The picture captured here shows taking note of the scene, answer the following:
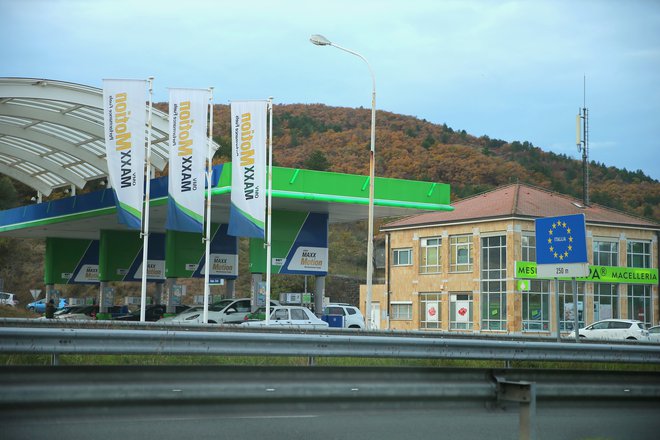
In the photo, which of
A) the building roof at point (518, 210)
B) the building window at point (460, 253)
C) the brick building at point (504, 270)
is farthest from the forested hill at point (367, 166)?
the building window at point (460, 253)

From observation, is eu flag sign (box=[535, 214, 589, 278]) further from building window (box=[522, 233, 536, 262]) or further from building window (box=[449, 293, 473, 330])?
building window (box=[449, 293, 473, 330])

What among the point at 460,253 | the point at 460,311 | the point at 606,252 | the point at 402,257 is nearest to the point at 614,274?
the point at 606,252

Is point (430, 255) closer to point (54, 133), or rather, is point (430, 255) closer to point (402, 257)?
point (402, 257)

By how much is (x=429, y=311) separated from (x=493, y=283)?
5576mm

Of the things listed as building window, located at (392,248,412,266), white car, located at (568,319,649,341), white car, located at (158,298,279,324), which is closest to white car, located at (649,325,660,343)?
white car, located at (568,319,649,341)

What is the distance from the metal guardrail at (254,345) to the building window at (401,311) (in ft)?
158

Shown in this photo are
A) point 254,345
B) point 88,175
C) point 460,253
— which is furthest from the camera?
point 460,253

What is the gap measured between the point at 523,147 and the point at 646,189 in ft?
78.0

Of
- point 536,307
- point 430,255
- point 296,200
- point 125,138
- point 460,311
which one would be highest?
point 125,138

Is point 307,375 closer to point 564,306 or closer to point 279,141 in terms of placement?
point 564,306

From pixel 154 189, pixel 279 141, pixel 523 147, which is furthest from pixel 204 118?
pixel 523 147

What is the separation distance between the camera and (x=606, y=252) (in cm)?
5478

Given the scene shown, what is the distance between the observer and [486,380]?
8.00 metres

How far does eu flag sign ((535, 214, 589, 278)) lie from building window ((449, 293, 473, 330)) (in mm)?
33065
